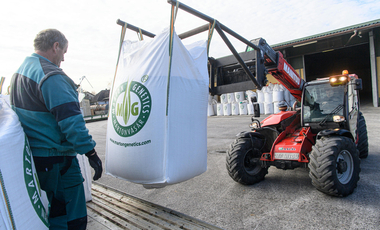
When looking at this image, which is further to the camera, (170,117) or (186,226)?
(186,226)

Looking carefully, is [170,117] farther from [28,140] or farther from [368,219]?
[368,219]

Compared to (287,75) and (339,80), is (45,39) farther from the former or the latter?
(339,80)

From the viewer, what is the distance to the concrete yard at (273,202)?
2.62 m

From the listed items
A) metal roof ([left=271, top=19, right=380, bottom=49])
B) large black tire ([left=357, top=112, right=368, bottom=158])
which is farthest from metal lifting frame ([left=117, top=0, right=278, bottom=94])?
metal roof ([left=271, top=19, right=380, bottom=49])

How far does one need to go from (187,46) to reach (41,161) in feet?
5.41

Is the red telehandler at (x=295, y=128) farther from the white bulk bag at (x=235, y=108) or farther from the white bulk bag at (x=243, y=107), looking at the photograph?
the white bulk bag at (x=235, y=108)

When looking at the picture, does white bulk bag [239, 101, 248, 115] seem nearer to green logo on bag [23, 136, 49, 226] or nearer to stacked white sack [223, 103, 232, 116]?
stacked white sack [223, 103, 232, 116]

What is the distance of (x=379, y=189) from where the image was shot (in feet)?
10.7

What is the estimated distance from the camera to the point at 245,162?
403cm

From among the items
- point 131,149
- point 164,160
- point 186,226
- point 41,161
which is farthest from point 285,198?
point 41,161

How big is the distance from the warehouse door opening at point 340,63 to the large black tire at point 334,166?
19.3 m

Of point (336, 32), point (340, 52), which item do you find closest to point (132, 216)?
point (336, 32)

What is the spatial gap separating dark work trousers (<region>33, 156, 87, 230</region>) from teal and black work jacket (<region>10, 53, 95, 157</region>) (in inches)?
3.4

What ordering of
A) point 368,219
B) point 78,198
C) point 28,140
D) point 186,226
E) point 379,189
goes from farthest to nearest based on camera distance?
point 379,189, point 368,219, point 186,226, point 78,198, point 28,140
